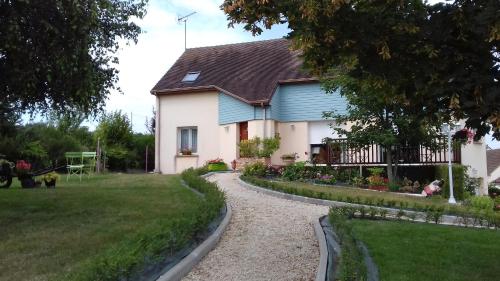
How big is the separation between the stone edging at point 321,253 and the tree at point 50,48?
465 cm

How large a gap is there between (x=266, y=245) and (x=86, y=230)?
2816 millimetres

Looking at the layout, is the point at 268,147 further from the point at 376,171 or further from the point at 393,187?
the point at 393,187

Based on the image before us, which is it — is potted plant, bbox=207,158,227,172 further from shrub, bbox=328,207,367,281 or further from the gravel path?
shrub, bbox=328,207,367,281

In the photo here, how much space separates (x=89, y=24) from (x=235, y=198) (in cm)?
615

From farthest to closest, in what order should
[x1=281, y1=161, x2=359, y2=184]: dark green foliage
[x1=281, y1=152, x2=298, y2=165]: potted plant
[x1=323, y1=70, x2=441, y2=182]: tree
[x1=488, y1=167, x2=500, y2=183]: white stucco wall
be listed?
1. [x1=488, y1=167, x2=500, y2=183]: white stucco wall
2. [x1=281, y1=152, x2=298, y2=165]: potted plant
3. [x1=281, y1=161, x2=359, y2=184]: dark green foliage
4. [x1=323, y1=70, x2=441, y2=182]: tree

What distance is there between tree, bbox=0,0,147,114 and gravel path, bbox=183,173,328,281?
373cm

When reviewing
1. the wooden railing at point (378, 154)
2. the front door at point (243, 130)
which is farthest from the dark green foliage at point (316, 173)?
the front door at point (243, 130)

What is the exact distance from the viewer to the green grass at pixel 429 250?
5.88 metres

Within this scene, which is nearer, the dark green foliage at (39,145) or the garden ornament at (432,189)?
the garden ornament at (432,189)

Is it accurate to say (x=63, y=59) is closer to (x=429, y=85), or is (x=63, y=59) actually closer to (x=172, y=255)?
(x=172, y=255)

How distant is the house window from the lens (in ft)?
80.7

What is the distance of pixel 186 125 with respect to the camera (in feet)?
79.7

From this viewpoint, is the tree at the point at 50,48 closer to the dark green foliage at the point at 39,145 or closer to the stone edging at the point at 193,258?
the stone edging at the point at 193,258

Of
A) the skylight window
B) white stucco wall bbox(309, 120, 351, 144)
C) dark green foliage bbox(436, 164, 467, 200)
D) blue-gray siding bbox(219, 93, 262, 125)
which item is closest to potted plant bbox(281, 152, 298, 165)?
white stucco wall bbox(309, 120, 351, 144)
